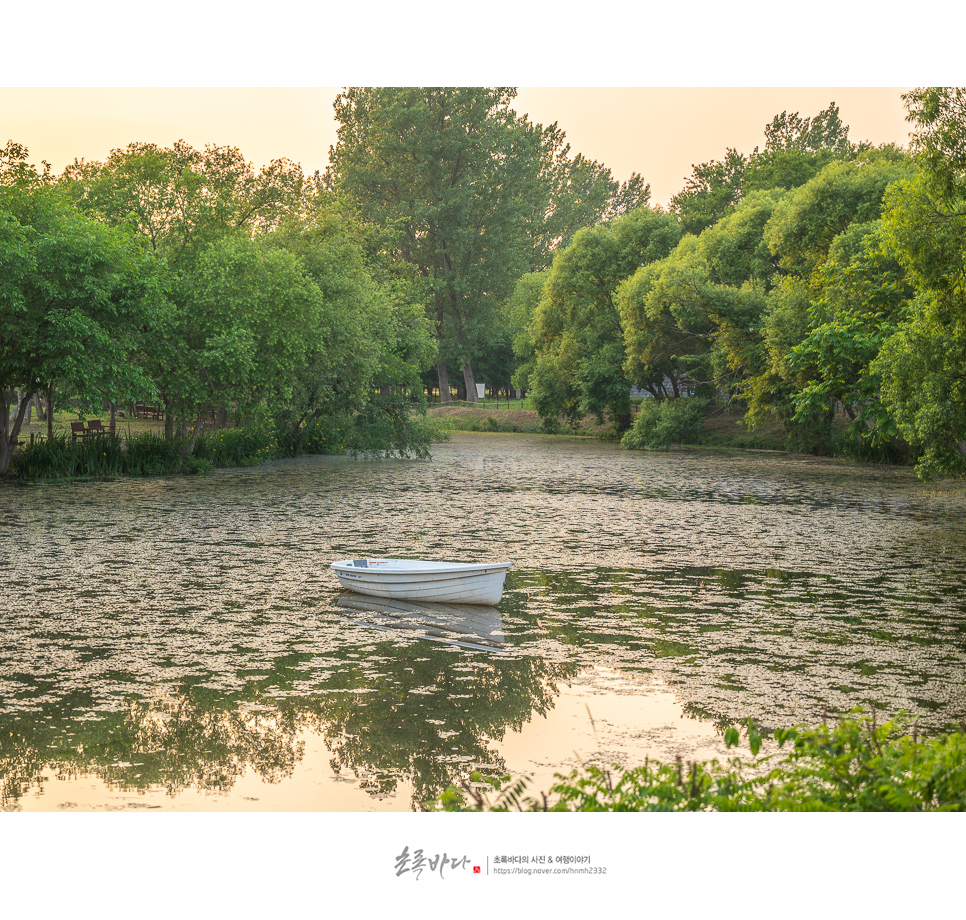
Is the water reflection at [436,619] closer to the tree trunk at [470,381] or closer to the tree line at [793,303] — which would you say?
the tree line at [793,303]

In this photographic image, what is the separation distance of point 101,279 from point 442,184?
4804 centimetres

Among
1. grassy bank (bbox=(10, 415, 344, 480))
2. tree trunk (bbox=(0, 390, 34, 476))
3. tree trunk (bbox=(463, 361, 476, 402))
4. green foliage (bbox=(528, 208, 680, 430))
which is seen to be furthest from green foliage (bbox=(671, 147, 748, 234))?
tree trunk (bbox=(0, 390, 34, 476))

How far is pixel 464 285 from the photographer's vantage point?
2864 inches

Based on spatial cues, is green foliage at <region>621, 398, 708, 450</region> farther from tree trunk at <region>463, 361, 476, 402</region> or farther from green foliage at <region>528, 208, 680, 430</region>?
tree trunk at <region>463, 361, 476, 402</region>

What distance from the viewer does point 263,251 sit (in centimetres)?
3575

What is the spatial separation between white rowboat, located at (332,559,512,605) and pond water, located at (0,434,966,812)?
0.31m

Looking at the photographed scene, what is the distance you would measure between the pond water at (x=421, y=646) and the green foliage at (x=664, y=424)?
23207 millimetres

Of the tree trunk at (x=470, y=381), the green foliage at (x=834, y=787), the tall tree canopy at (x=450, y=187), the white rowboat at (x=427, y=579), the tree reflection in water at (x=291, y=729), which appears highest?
the tall tree canopy at (x=450, y=187)

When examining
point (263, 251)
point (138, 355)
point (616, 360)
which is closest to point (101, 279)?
point (138, 355)

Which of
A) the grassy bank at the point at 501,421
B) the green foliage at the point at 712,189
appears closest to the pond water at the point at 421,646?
the grassy bank at the point at 501,421

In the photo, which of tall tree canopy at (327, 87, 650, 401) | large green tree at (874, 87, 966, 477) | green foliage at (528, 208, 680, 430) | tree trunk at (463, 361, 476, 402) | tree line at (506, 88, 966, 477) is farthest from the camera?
tree trunk at (463, 361, 476, 402)

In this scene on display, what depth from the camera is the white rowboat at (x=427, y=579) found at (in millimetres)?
12633

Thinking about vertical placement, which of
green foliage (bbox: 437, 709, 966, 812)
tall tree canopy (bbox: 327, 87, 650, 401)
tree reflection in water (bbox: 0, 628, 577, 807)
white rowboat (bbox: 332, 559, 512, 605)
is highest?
tall tree canopy (bbox: 327, 87, 650, 401)

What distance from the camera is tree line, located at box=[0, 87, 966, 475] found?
23.4m
